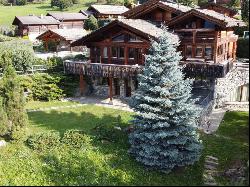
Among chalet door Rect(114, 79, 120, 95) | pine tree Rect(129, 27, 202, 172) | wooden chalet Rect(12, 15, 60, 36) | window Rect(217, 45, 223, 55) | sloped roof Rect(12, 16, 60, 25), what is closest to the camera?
pine tree Rect(129, 27, 202, 172)

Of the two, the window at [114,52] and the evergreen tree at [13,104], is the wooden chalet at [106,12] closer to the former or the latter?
the window at [114,52]

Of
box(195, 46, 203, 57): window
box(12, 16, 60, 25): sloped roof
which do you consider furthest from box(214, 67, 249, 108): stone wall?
box(12, 16, 60, 25): sloped roof

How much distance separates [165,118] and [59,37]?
3094 cm

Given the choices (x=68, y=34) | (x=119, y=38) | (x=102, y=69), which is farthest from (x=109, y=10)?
(x=102, y=69)

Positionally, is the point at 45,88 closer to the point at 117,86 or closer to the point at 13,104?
the point at 117,86

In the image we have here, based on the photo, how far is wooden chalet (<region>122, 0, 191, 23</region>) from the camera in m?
31.6

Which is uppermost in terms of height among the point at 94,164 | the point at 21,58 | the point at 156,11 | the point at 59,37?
the point at 156,11

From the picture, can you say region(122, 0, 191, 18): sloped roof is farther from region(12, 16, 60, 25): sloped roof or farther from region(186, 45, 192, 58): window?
region(12, 16, 60, 25): sloped roof

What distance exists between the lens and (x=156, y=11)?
32.9m

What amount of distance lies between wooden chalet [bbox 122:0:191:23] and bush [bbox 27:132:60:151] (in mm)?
16489

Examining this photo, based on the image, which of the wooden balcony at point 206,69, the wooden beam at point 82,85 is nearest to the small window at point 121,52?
the wooden beam at point 82,85

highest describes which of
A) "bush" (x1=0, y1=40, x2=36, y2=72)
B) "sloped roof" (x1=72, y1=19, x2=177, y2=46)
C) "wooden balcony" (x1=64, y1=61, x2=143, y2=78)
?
"sloped roof" (x1=72, y1=19, x2=177, y2=46)

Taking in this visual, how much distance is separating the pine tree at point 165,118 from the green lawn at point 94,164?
72cm

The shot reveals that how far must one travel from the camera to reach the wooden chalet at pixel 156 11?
→ 31578mm
